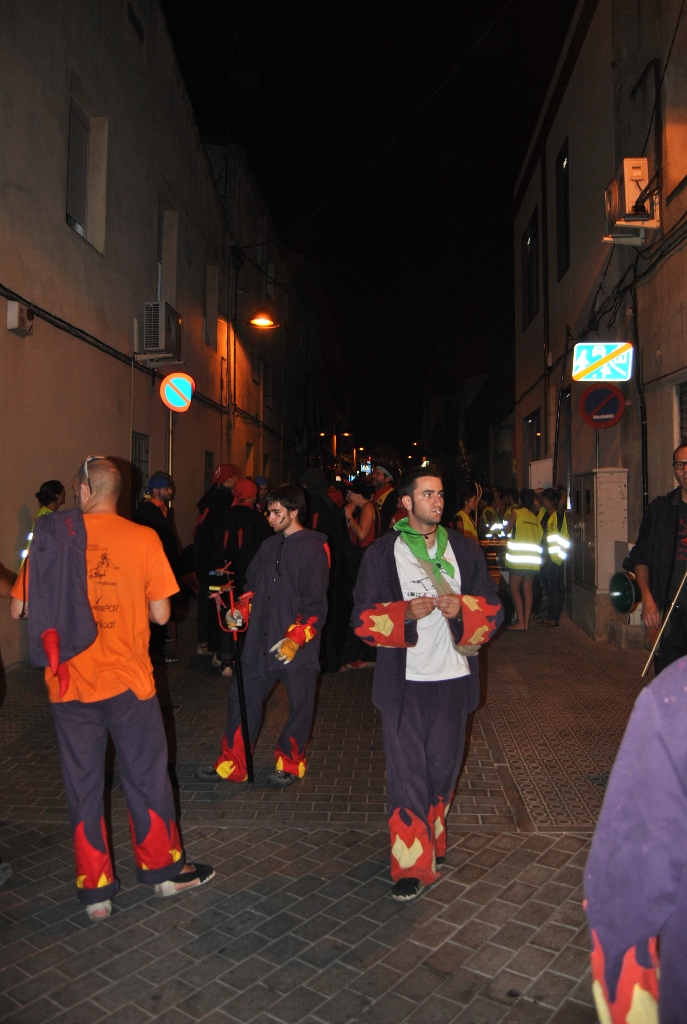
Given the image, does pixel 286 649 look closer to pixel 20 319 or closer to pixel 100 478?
pixel 100 478

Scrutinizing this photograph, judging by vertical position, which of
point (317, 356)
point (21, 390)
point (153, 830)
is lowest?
point (153, 830)

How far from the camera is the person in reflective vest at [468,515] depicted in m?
10.6

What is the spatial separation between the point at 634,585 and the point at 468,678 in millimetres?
2075

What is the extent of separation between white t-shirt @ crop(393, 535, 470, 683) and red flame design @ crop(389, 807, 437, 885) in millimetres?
652

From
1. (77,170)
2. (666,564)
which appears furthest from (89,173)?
(666,564)

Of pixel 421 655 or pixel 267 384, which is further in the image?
pixel 267 384

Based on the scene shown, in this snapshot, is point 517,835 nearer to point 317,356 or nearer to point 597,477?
point 597,477

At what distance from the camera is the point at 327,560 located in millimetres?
4980

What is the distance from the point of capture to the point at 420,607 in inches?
135

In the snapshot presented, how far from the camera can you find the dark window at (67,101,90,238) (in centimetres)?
955

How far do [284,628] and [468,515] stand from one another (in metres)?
6.63

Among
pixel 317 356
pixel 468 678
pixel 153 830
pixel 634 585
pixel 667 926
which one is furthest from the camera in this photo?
pixel 317 356

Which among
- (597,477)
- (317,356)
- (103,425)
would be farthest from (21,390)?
(317,356)

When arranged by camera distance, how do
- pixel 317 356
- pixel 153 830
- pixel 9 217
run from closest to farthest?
pixel 153 830, pixel 9 217, pixel 317 356
